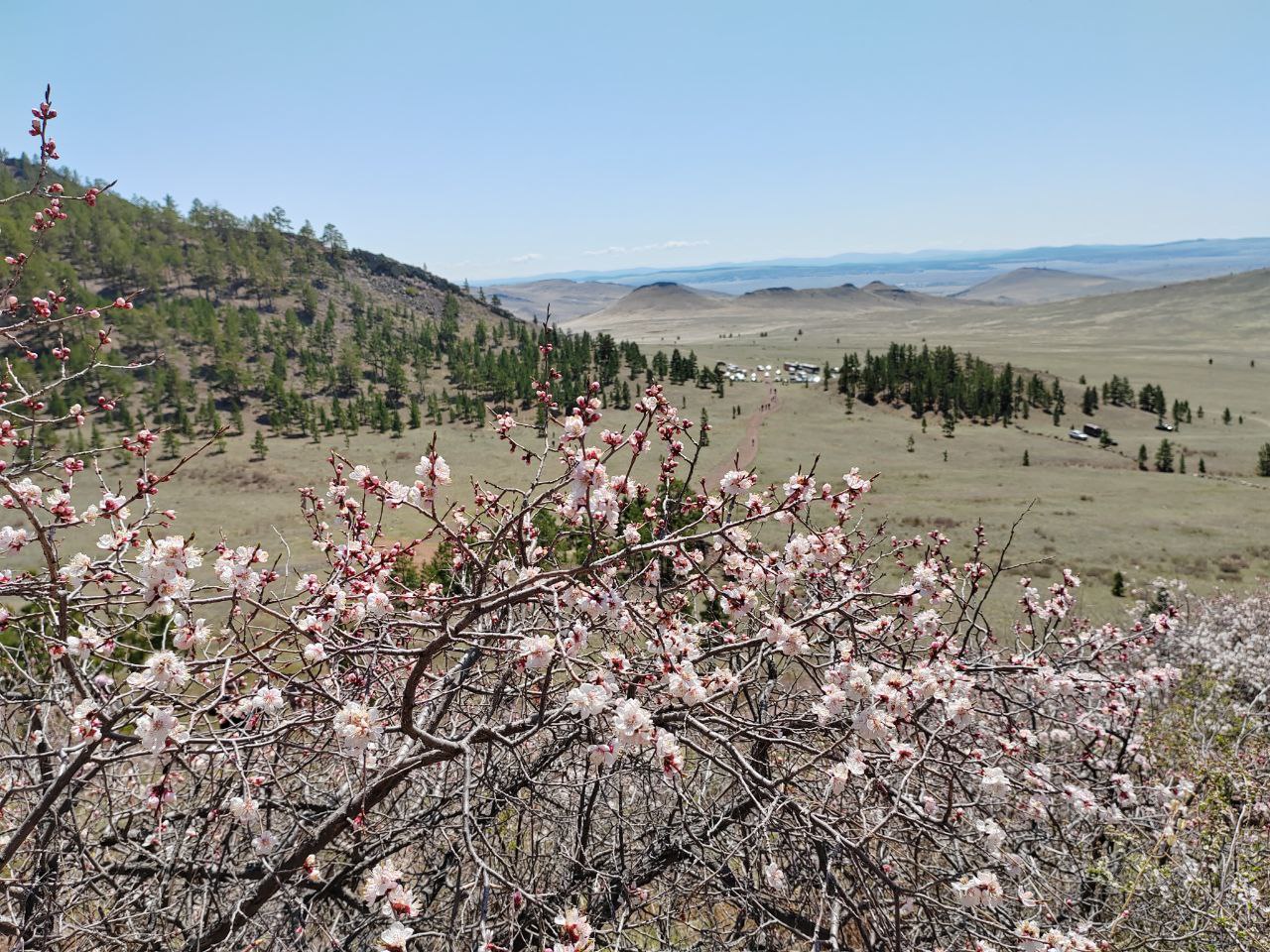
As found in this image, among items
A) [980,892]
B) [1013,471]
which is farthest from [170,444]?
[980,892]

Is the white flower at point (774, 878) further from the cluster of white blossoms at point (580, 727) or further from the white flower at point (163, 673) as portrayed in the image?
the white flower at point (163, 673)

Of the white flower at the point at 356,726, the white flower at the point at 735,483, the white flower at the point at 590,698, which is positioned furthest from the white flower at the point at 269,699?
the white flower at the point at 735,483

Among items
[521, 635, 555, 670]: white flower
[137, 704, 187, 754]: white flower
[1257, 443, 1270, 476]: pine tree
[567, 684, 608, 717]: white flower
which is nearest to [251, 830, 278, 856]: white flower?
[137, 704, 187, 754]: white flower

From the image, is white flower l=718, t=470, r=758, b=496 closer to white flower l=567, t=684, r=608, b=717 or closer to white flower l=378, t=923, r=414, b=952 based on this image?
white flower l=567, t=684, r=608, b=717

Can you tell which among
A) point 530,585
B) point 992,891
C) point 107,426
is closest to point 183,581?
point 530,585

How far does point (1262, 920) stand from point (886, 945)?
10.3 ft

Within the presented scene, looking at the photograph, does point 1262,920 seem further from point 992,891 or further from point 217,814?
point 217,814

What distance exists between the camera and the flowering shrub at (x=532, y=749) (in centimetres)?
263

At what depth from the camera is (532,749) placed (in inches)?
169

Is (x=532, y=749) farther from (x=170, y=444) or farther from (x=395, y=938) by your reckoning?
(x=170, y=444)

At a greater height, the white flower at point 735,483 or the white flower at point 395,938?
the white flower at point 735,483

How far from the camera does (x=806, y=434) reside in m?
57.5

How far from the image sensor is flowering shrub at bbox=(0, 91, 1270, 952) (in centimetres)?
263

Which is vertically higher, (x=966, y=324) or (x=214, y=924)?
(x=966, y=324)
